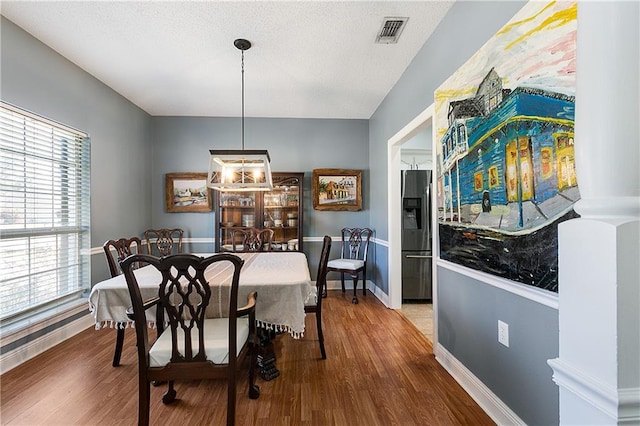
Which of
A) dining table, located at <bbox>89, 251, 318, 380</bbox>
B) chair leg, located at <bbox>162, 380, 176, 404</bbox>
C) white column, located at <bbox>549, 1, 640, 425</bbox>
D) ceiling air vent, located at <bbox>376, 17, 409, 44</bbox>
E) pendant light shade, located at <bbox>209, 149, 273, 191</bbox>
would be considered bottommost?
chair leg, located at <bbox>162, 380, 176, 404</bbox>

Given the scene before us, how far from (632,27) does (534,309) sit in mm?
1246

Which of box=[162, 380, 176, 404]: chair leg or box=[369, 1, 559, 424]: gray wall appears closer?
box=[369, 1, 559, 424]: gray wall

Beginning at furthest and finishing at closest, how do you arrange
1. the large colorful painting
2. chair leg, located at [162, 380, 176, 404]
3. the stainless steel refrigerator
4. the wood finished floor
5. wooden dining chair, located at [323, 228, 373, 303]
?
→ wooden dining chair, located at [323, 228, 373, 303] < the stainless steel refrigerator < chair leg, located at [162, 380, 176, 404] < the wood finished floor < the large colorful painting

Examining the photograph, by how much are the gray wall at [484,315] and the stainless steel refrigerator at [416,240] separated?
1.24m

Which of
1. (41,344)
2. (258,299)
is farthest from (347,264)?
(41,344)

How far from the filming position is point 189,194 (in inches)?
178

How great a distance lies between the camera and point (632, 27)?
56 centimetres

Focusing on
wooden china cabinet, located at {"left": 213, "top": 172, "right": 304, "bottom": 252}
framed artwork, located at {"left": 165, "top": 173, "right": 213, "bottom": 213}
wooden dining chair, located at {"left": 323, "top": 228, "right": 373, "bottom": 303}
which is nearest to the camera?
wooden dining chair, located at {"left": 323, "top": 228, "right": 373, "bottom": 303}

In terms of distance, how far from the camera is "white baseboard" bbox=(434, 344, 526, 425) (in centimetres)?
157

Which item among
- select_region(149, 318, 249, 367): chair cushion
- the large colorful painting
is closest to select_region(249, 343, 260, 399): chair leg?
select_region(149, 318, 249, 367): chair cushion

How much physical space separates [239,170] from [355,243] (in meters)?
2.31

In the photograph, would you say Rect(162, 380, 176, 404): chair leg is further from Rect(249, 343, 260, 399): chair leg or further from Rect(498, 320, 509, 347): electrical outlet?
Rect(498, 320, 509, 347): electrical outlet

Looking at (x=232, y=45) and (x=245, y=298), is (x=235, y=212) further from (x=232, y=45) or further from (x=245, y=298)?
(x=245, y=298)

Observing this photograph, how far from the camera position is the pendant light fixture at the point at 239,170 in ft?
8.75
